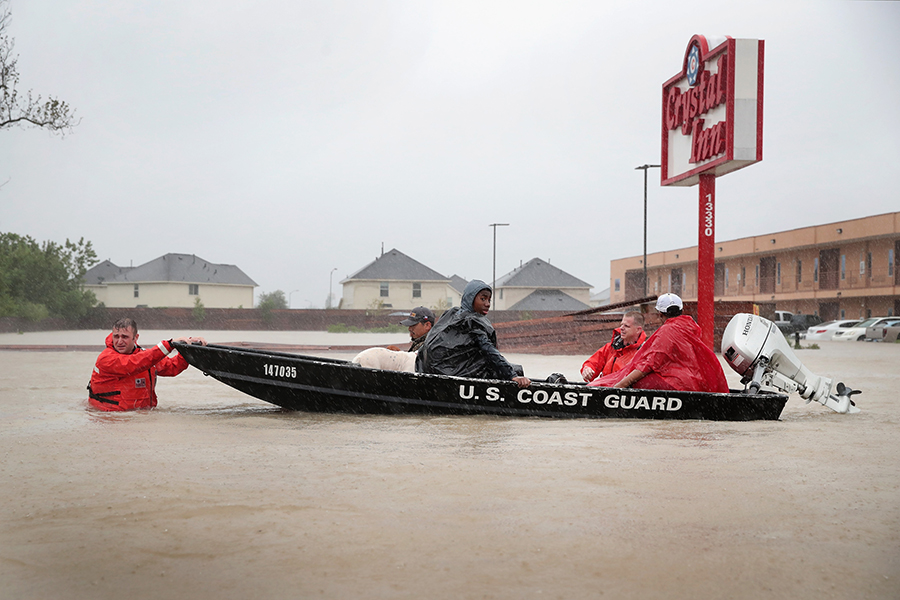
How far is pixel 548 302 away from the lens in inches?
2616

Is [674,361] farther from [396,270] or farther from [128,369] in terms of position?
[396,270]

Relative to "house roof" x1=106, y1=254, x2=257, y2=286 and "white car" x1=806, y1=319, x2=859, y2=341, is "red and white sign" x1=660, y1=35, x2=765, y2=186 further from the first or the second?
"house roof" x1=106, y1=254, x2=257, y2=286

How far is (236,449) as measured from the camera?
5.40 metres

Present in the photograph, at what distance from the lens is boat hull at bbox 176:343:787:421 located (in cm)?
743

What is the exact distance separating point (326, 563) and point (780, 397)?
6.05 metres

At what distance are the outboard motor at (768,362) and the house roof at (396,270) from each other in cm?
5748

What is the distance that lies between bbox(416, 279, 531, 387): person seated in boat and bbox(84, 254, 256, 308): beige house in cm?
6148

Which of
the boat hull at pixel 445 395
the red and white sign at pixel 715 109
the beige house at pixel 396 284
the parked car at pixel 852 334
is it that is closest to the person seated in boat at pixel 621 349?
the boat hull at pixel 445 395

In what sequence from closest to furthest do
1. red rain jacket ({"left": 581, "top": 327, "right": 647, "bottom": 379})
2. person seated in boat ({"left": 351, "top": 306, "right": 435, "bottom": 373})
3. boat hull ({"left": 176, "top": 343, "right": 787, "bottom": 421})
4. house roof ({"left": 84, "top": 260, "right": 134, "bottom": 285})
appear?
1. boat hull ({"left": 176, "top": 343, "right": 787, "bottom": 421})
2. person seated in boat ({"left": 351, "top": 306, "right": 435, "bottom": 373})
3. red rain jacket ({"left": 581, "top": 327, "right": 647, "bottom": 379})
4. house roof ({"left": 84, "top": 260, "right": 134, "bottom": 285})

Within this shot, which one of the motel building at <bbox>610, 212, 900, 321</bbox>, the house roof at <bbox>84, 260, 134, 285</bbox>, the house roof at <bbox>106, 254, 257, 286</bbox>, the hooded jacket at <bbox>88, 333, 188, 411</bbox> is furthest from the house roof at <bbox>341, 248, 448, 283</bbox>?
the hooded jacket at <bbox>88, 333, 188, 411</bbox>

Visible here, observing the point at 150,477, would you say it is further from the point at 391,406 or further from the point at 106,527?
the point at 391,406

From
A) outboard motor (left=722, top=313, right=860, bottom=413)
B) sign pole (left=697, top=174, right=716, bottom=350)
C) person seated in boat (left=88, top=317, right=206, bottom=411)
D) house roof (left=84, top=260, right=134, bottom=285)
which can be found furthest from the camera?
house roof (left=84, top=260, right=134, bottom=285)

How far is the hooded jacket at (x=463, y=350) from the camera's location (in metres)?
7.55

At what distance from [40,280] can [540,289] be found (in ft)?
131
